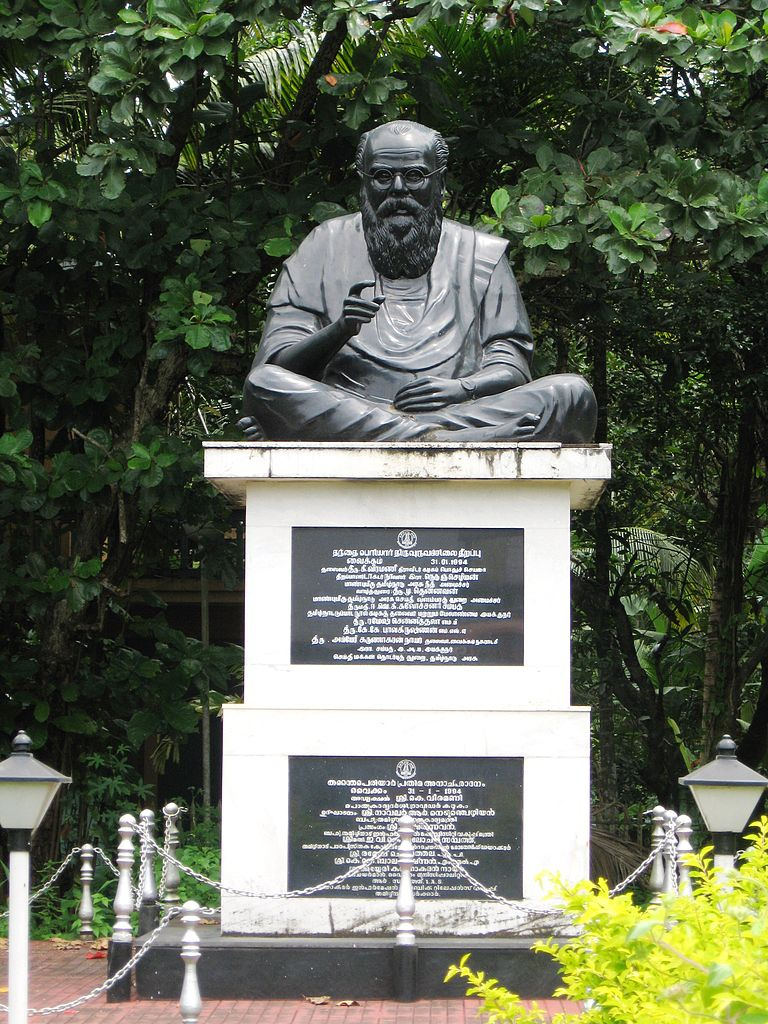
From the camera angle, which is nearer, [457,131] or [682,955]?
[682,955]

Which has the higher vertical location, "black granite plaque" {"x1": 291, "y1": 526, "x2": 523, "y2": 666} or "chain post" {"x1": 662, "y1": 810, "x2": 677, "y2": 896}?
"black granite plaque" {"x1": 291, "y1": 526, "x2": 523, "y2": 666}

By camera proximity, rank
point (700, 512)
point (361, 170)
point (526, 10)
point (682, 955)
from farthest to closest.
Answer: point (700, 512) → point (526, 10) → point (361, 170) → point (682, 955)

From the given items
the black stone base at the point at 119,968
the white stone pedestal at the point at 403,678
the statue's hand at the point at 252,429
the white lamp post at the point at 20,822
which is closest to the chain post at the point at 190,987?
the white lamp post at the point at 20,822

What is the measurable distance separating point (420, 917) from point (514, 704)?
109 cm

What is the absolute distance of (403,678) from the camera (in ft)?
23.7

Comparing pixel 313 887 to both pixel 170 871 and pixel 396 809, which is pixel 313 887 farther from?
pixel 170 871

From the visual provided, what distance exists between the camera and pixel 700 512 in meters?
14.6

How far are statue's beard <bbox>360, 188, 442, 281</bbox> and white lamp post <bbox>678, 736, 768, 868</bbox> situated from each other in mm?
3797

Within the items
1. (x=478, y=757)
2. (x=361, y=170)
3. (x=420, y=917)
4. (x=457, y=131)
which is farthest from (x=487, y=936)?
(x=457, y=131)

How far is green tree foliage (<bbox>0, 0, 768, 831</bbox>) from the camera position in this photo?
31.0 ft

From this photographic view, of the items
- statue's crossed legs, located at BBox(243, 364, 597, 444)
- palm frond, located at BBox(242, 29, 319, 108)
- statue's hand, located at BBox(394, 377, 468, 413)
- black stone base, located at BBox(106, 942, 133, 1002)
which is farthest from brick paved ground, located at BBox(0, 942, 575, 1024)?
palm frond, located at BBox(242, 29, 319, 108)

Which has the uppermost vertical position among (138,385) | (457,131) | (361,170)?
(457,131)

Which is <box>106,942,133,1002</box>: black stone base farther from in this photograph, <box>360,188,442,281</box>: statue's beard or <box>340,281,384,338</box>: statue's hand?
<box>360,188,442,281</box>: statue's beard

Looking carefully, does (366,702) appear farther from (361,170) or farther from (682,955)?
(682,955)
